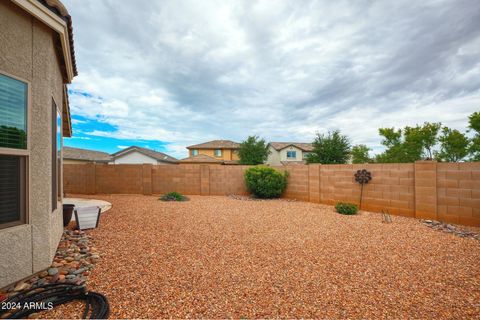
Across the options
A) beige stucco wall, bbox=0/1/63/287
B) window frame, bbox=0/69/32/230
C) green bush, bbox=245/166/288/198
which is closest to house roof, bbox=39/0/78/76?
beige stucco wall, bbox=0/1/63/287

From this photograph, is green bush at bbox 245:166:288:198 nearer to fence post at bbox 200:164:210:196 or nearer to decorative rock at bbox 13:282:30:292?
fence post at bbox 200:164:210:196

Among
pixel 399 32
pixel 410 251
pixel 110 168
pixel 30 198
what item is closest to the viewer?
pixel 30 198

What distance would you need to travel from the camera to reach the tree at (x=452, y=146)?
21455mm

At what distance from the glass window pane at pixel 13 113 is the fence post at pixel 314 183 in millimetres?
10415

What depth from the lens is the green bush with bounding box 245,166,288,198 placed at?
459 inches

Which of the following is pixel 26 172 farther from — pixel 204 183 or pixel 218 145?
pixel 218 145

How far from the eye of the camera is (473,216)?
619cm

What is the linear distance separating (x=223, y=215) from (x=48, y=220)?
16.7 feet

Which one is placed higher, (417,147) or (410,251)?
(417,147)

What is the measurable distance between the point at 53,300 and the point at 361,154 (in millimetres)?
40801

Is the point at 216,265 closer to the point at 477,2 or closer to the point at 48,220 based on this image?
the point at 48,220

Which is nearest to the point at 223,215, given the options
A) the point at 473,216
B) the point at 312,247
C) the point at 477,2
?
the point at 312,247

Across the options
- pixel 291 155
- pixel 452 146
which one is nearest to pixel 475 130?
pixel 452 146

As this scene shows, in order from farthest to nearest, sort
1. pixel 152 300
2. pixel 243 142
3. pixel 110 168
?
pixel 243 142, pixel 110 168, pixel 152 300
